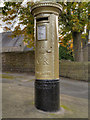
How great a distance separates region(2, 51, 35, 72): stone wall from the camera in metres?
14.1

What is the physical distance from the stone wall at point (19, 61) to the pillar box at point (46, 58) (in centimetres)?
1016

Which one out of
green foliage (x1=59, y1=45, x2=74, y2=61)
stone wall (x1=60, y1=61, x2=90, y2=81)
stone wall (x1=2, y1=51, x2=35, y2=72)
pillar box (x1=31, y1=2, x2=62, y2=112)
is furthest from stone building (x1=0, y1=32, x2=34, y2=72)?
pillar box (x1=31, y1=2, x2=62, y2=112)

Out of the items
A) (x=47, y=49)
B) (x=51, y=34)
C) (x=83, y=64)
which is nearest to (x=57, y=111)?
(x=47, y=49)

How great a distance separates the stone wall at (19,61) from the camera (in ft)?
46.2

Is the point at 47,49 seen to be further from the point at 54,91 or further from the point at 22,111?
the point at 22,111

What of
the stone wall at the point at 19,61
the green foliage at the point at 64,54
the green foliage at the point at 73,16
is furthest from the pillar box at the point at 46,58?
the green foliage at the point at 64,54

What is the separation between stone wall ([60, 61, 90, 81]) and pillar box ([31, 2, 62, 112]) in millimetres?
6522

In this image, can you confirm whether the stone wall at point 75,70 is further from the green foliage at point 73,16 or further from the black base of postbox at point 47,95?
the black base of postbox at point 47,95

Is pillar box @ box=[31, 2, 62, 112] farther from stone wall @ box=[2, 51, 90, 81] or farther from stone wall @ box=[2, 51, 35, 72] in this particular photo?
stone wall @ box=[2, 51, 35, 72]

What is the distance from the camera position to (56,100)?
12.1 ft

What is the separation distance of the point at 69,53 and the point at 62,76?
4228mm

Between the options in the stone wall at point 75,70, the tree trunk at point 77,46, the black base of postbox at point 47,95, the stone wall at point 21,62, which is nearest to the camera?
the black base of postbox at point 47,95

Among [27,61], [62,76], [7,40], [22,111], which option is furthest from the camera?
[7,40]

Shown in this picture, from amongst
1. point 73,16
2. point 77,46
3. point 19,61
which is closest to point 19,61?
point 19,61
